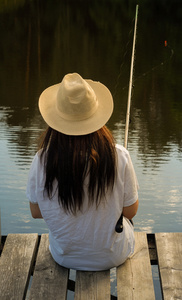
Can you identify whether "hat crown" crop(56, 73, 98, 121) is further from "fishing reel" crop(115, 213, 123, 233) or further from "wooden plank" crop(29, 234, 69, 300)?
"wooden plank" crop(29, 234, 69, 300)

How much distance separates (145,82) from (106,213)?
5.84 metres

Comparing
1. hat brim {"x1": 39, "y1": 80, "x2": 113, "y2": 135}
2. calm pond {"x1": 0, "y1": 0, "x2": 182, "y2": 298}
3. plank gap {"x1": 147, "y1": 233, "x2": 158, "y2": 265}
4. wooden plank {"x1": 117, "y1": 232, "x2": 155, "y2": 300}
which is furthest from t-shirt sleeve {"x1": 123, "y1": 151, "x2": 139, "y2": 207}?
calm pond {"x1": 0, "y1": 0, "x2": 182, "y2": 298}

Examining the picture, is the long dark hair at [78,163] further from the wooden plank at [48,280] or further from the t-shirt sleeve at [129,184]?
the wooden plank at [48,280]

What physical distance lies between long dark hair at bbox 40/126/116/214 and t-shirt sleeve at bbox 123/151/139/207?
6 centimetres

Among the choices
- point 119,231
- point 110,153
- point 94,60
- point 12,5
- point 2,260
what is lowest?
point 12,5

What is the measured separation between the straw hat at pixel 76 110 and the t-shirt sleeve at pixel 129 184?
17 cm

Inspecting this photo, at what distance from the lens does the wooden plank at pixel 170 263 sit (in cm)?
185

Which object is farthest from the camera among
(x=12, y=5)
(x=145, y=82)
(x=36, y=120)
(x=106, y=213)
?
(x=12, y=5)

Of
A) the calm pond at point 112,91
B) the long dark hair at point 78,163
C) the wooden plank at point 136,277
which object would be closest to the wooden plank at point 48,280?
the wooden plank at point 136,277

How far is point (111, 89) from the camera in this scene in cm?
691

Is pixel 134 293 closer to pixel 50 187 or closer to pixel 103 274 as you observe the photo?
pixel 103 274

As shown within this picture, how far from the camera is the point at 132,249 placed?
204 cm

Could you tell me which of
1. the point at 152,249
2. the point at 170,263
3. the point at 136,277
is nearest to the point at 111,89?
the point at 152,249

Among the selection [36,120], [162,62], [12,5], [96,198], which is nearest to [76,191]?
[96,198]
